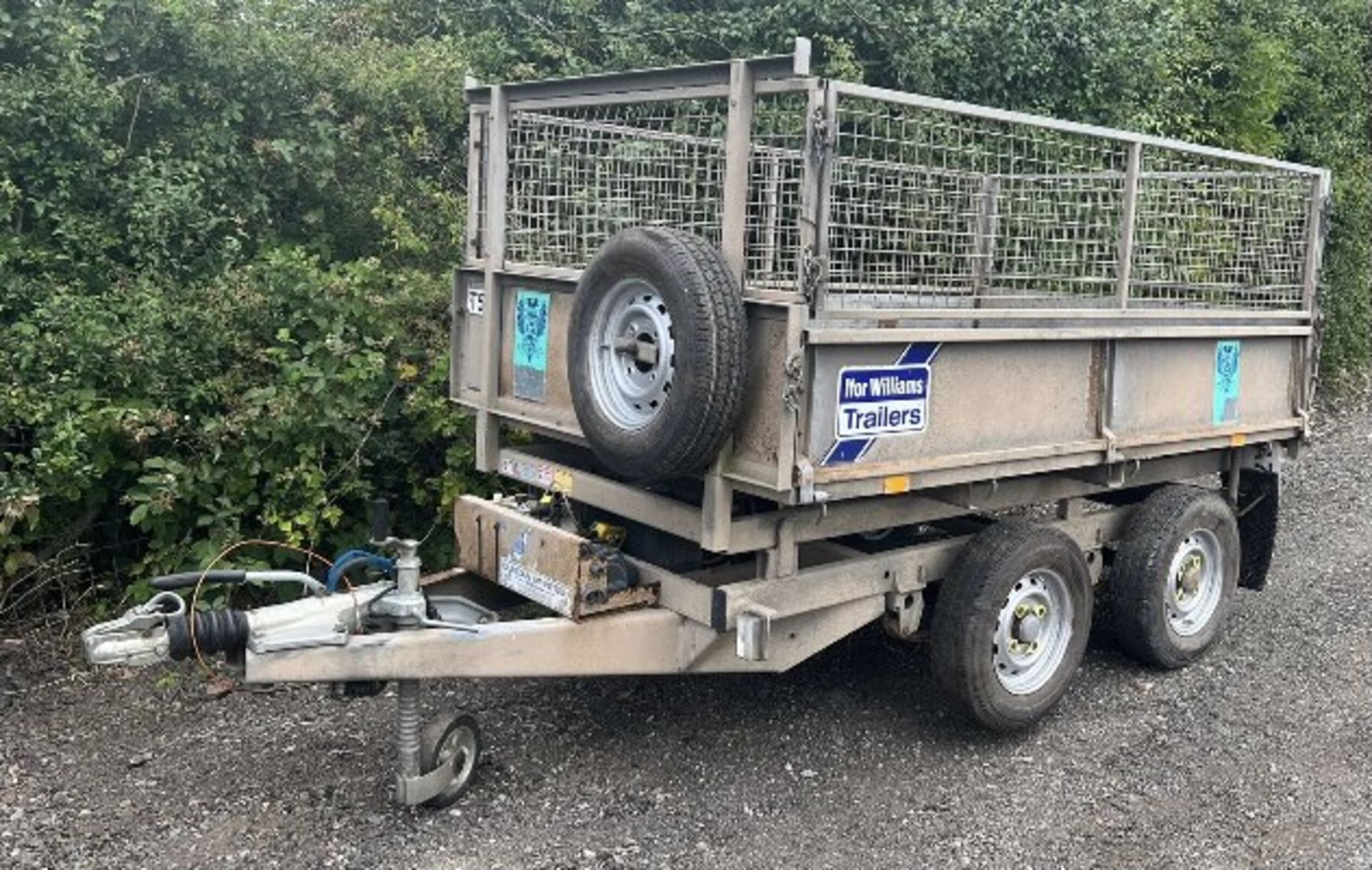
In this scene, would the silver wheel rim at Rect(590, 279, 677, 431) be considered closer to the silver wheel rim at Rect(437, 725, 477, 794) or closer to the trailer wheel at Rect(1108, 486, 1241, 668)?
the silver wheel rim at Rect(437, 725, 477, 794)

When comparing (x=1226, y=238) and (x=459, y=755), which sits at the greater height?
(x=1226, y=238)

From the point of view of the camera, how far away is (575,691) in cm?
512

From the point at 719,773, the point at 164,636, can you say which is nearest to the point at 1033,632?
the point at 719,773

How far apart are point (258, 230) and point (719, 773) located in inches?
160

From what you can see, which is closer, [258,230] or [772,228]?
[772,228]

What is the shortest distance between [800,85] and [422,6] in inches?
241

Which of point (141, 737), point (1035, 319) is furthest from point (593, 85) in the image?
point (141, 737)

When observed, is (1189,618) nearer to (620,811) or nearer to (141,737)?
(620,811)

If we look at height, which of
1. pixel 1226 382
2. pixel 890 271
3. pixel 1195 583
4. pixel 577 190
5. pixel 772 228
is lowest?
pixel 1195 583

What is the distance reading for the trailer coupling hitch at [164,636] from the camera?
12.1ft

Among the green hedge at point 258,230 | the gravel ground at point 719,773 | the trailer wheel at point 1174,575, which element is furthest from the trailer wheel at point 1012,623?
the green hedge at point 258,230

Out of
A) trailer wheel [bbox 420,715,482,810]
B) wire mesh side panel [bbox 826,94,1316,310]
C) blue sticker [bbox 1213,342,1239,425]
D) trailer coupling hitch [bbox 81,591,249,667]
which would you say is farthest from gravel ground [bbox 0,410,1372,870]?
wire mesh side panel [bbox 826,94,1316,310]

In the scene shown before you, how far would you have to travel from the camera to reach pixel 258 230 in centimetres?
691

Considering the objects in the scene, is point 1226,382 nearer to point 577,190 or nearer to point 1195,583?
point 1195,583
